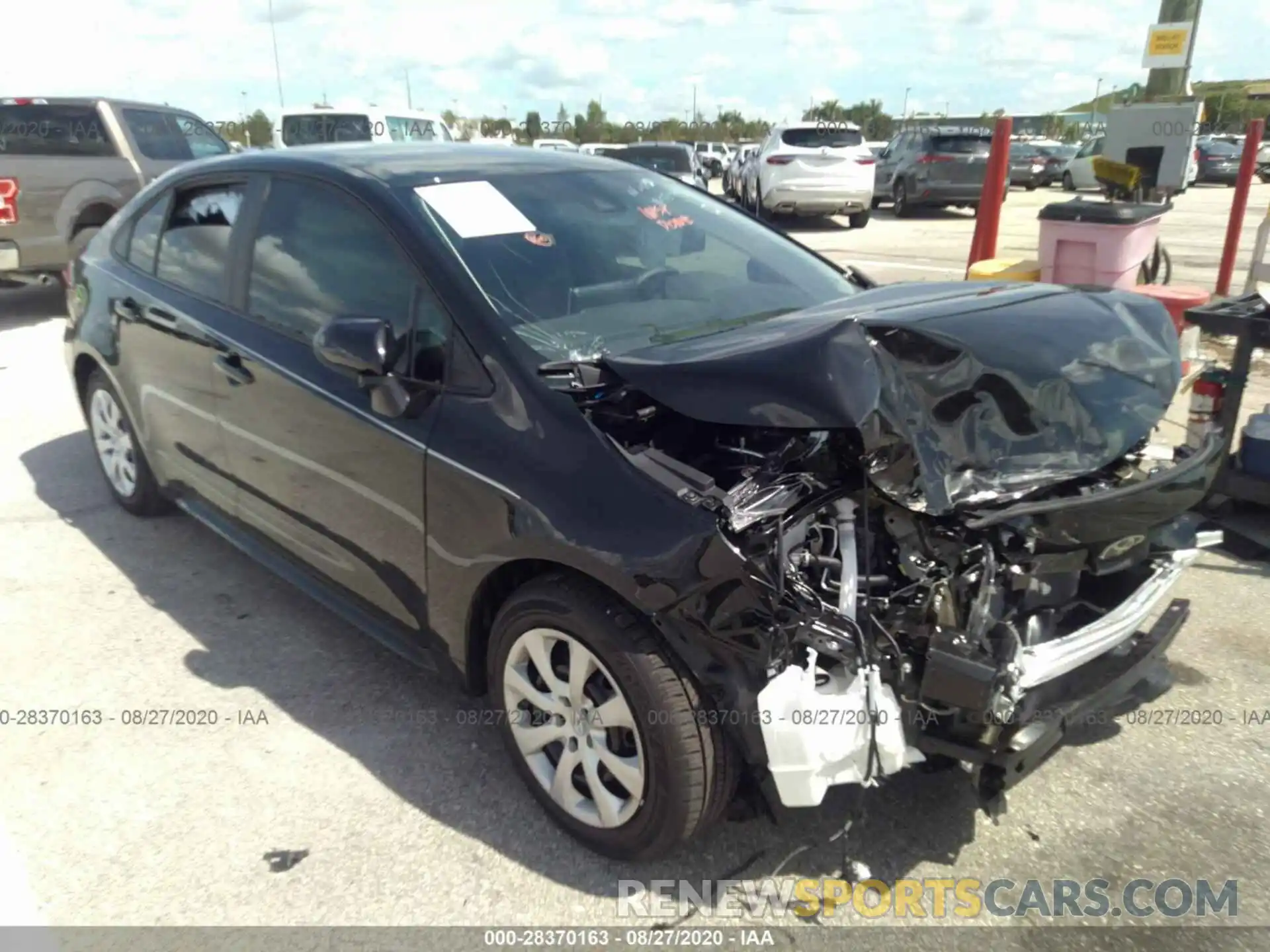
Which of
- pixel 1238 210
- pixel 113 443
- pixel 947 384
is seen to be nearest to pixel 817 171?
pixel 1238 210

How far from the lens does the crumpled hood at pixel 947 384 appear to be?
225 centimetres

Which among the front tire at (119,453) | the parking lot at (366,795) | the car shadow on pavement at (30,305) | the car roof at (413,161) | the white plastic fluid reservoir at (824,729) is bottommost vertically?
the car shadow on pavement at (30,305)

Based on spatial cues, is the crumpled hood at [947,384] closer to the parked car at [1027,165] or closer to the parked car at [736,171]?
the parked car at [736,171]

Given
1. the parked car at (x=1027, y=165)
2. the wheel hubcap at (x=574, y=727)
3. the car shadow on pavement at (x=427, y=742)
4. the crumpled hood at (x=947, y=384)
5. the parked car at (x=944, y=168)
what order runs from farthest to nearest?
the parked car at (x=1027, y=165)
the parked car at (x=944, y=168)
the car shadow on pavement at (x=427, y=742)
the wheel hubcap at (x=574, y=727)
the crumpled hood at (x=947, y=384)

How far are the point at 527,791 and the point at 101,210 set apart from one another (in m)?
9.52

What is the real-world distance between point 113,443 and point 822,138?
14353mm

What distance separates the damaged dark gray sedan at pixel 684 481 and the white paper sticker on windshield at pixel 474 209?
2cm

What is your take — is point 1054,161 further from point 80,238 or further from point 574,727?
point 574,727

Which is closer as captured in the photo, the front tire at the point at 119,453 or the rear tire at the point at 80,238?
the front tire at the point at 119,453

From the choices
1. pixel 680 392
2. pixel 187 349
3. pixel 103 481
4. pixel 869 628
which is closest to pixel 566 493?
pixel 680 392

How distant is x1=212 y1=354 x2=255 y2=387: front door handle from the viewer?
346 centimetres

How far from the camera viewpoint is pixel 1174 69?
27.8ft

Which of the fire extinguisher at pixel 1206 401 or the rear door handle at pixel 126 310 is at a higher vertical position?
the rear door handle at pixel 126 310

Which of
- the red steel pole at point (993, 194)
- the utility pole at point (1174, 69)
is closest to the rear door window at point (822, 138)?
the utility pole at point (1174, 69)
